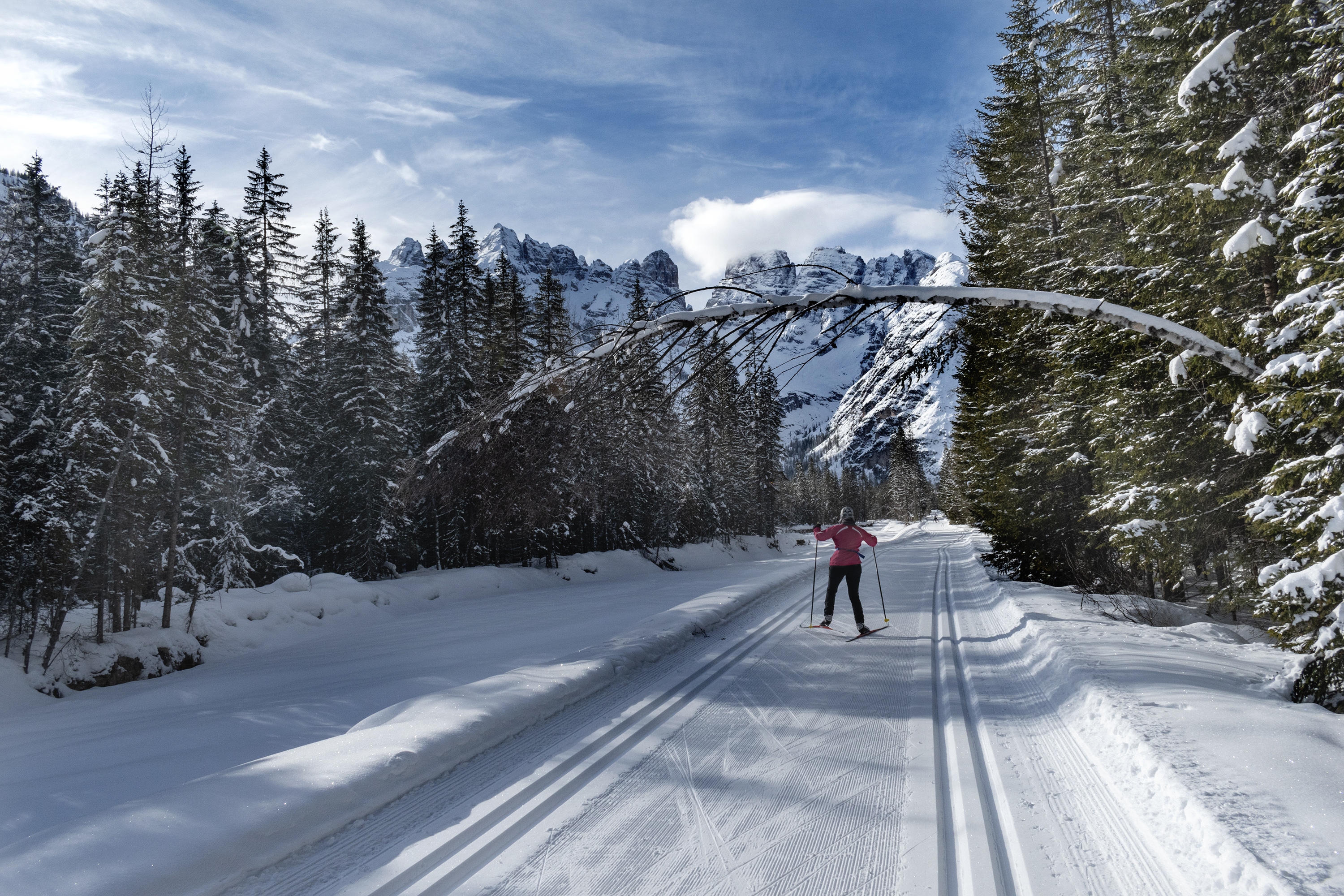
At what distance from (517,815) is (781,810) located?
152cm

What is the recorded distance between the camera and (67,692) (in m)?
11.9

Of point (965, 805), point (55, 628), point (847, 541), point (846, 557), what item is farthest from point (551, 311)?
point (965, 805)

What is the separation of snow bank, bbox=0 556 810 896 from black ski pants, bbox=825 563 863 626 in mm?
4659

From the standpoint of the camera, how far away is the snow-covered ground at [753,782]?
2918 millimetres

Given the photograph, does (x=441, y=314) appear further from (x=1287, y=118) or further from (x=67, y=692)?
(x=1287, y=118)

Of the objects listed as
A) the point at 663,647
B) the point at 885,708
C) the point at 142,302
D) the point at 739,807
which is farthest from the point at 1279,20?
the point at 142,302

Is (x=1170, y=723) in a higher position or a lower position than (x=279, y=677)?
higher

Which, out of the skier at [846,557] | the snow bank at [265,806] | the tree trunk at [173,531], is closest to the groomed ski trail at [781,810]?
the snow bank at [265,806]

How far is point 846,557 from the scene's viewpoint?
9492 millimetres

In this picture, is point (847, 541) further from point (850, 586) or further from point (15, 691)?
Result: point (15, 691)

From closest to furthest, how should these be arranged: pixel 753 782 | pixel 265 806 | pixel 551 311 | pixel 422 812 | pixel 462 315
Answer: pixel 265 806 < pixel 422 812 < pixel 753 782 < pixel 462 315 < pixel 551 311

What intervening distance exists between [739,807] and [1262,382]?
17.7 feet

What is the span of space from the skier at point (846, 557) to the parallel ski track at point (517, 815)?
4.01 meters

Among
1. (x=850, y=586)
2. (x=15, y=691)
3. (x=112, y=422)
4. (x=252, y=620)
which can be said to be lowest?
(x=15, y=691)
